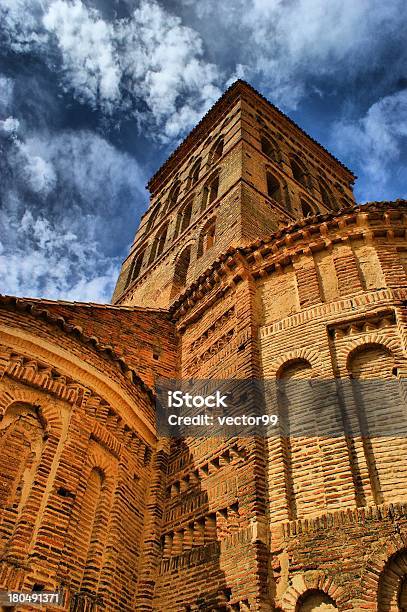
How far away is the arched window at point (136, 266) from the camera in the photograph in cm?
1702

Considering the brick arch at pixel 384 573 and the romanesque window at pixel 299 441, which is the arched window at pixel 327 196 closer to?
the romanesque window at pixel 299 441

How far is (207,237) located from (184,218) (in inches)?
135

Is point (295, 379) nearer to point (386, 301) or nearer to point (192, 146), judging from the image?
point (386, 301)

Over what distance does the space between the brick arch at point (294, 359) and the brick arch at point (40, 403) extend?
2.92m

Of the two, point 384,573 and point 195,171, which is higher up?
point 195,171

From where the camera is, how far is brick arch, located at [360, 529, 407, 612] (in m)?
4.66

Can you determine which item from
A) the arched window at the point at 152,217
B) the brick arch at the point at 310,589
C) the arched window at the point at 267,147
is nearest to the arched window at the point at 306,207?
the arched window at the point at 267,147

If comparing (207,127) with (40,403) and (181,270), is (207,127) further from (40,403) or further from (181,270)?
(40,403)

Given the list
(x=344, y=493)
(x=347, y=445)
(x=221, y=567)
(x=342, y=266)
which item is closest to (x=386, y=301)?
(x=342, y=266)

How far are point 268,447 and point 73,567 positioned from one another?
8.61ft

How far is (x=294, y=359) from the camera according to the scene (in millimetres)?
7090

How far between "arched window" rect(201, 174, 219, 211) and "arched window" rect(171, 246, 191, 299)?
1815 mm

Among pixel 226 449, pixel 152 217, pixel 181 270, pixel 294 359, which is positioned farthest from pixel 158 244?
pixel 226 449

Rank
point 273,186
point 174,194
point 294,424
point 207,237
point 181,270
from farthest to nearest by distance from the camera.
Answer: point 174,194, point 273,186, point 181,270, point 207,237, point 294,424
